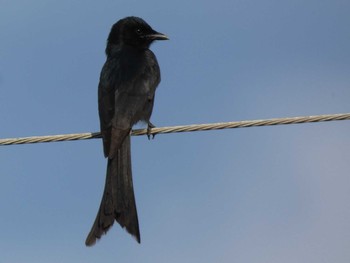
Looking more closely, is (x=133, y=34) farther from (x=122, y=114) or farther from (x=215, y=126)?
(x=215, y=126)

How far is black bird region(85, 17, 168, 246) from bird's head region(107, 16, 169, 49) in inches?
2.0

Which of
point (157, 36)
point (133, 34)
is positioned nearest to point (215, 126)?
point (157, 36)

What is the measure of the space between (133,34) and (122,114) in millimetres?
2232

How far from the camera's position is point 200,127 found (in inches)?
276

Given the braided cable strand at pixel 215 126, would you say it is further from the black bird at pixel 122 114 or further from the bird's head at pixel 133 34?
the bird's head at pixel 133 34

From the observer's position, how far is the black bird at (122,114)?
7.89 metres

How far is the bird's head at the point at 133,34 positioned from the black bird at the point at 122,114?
50mm

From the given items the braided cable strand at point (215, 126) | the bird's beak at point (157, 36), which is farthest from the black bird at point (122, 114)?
the braided cable strand at point (215, 126)

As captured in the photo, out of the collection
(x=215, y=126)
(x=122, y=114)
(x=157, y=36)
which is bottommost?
(x=215, y=126)

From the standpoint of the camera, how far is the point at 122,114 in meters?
8.56

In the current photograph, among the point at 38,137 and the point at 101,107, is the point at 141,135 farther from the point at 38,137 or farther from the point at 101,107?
the point at 38,137

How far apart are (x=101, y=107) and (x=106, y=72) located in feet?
2.31

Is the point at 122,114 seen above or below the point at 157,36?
below

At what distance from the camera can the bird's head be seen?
10.5 metres
